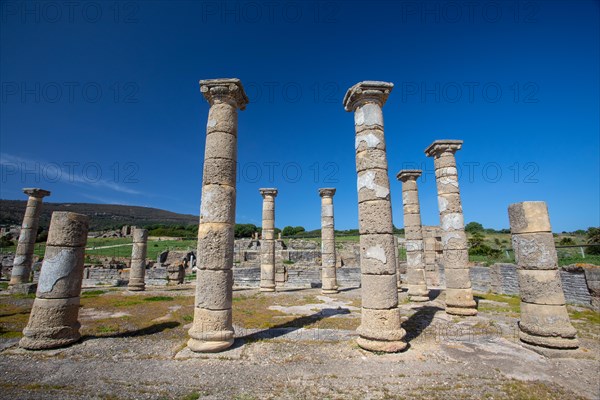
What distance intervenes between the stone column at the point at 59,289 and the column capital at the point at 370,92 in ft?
26.1

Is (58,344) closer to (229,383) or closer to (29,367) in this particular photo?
(29,367)

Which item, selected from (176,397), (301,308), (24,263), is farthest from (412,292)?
(24,263)

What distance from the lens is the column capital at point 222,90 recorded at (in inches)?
294

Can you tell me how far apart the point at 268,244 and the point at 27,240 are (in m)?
14.5

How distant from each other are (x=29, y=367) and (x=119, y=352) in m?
1.40

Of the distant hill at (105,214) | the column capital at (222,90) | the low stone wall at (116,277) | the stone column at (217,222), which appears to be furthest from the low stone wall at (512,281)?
the distant hill at (105,214)

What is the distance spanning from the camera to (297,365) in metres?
5.26

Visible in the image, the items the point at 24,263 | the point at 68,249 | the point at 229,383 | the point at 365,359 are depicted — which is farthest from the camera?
the point at 24,263

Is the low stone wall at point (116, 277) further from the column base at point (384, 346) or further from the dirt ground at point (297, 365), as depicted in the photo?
the column base at point (384, 346)

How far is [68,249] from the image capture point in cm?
716

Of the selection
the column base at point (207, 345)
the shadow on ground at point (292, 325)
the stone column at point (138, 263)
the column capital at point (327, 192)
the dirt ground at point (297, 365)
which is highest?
the column capital at point (327, 192)

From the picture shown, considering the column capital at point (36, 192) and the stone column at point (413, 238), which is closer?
the stone column at point (413, 238)

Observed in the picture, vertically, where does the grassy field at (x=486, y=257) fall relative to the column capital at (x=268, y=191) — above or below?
below

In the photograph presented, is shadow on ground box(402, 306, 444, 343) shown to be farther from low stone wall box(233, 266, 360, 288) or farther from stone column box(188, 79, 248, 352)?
low stone wall box(233, 266, 360, 288)
